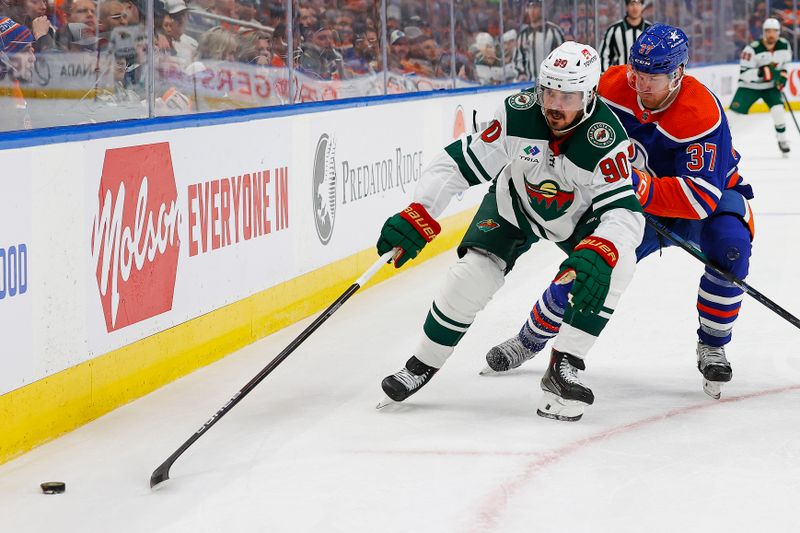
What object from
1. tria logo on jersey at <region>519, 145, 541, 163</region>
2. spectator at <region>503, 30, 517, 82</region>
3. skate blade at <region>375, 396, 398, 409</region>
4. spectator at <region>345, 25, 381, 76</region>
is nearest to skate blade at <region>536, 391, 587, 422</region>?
skate blade at <region>375, 396, 398, 409</region>

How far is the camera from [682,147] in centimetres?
A: 374

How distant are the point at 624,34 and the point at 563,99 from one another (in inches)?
238

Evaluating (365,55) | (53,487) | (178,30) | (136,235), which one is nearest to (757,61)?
(365,55)

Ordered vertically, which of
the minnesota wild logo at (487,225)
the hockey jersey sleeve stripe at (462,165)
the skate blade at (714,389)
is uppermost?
the hockey jersey sleeve stripe at (462,165)

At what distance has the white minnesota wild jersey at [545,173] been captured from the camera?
346 centimetres

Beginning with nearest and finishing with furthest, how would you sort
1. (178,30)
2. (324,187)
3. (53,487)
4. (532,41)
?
(53,487)
(178,30)
(324,187)
(532,41)

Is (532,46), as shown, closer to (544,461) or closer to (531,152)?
(531,152)

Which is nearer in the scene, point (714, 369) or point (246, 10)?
point (714, 369)

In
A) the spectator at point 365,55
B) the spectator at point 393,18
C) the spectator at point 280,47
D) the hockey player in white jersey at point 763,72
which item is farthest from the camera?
the hockey player in white jersey at point 763,72

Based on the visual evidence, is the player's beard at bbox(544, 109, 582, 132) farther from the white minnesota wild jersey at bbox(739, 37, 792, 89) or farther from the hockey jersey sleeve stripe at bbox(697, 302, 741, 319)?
the white minnesota wild jersey at bbox(739, 37, 792, 89)

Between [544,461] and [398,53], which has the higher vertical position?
[398,53]

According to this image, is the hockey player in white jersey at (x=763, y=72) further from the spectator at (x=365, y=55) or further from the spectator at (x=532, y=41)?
the spectator at (x=365, y=55)

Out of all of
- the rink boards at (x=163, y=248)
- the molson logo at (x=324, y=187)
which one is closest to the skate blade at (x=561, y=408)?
the rink boards at (x=163, y=248)

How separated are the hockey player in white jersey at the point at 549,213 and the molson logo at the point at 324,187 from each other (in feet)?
5.35
